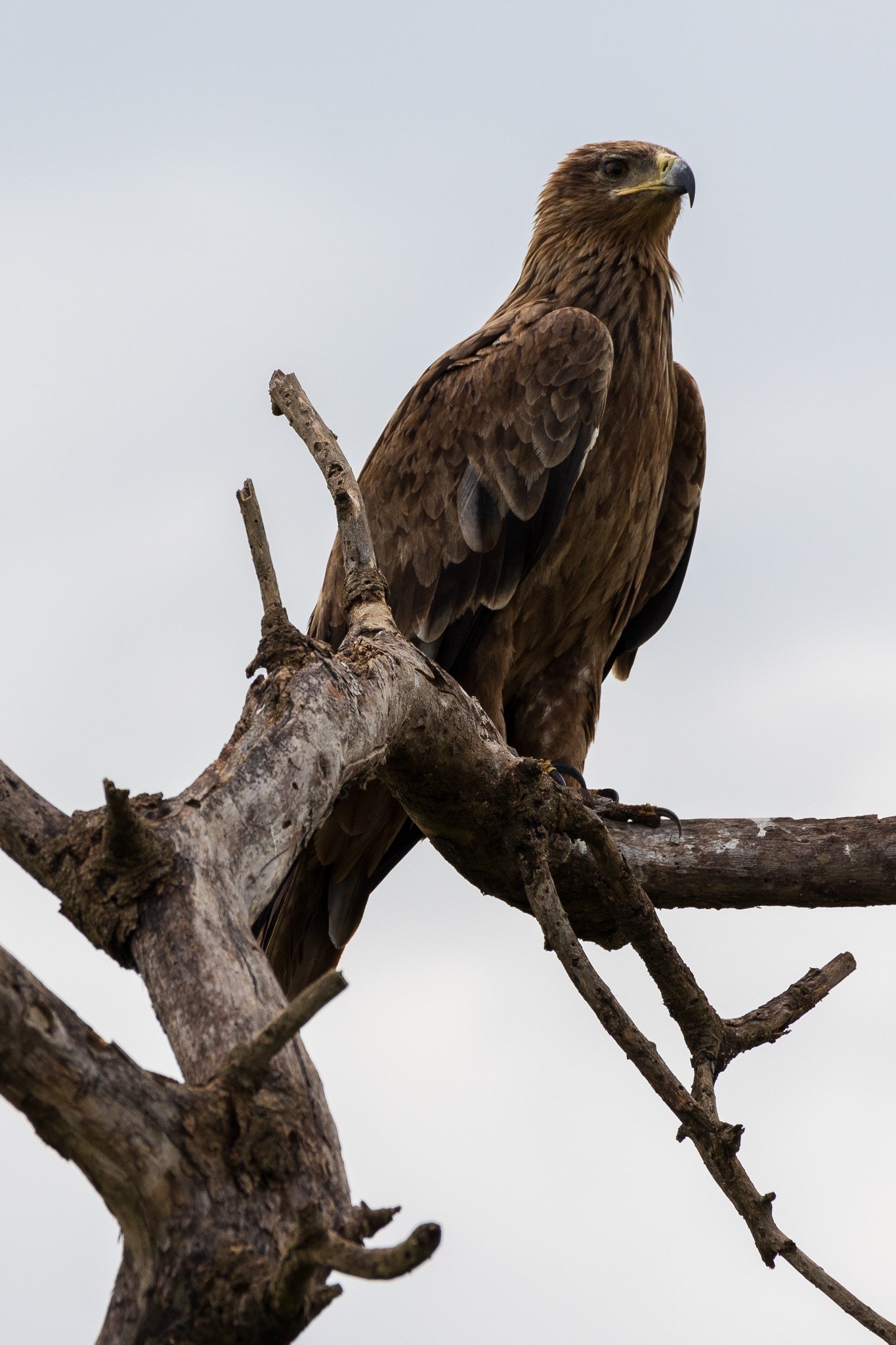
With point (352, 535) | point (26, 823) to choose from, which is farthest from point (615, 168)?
point (26, 823)

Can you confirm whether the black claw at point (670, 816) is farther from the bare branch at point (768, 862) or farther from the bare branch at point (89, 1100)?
the bare branch at point (89, 1100)

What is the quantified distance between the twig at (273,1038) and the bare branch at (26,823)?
76 cm

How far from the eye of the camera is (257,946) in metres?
2.09

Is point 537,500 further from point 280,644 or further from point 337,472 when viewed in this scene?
point 280,644

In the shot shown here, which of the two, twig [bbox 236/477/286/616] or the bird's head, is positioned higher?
the bird's head

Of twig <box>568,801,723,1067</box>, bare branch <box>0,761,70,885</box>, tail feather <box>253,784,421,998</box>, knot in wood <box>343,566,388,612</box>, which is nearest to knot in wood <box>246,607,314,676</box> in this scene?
bare branch <box>0,761,70,885</box>

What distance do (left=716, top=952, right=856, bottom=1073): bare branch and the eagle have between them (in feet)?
4.97

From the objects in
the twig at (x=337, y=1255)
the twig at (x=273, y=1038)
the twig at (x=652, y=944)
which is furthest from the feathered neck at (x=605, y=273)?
the twig at (x=337, y=1255)

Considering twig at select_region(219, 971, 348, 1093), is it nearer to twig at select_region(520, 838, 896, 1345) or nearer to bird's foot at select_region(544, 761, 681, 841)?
twig at select_region(520, 838, 896, 1345)

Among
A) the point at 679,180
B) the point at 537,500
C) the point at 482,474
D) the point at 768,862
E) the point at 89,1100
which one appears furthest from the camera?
the point at 679,180

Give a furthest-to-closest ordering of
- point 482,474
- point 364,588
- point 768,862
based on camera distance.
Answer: point 482,474, point 768,862, point 364,588

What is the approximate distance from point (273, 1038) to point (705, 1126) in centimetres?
160

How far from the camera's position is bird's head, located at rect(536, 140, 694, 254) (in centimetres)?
589

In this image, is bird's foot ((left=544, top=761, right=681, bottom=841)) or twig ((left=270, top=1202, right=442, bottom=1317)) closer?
twig ((left=270, top=1202, right=442, bottom=1317))
